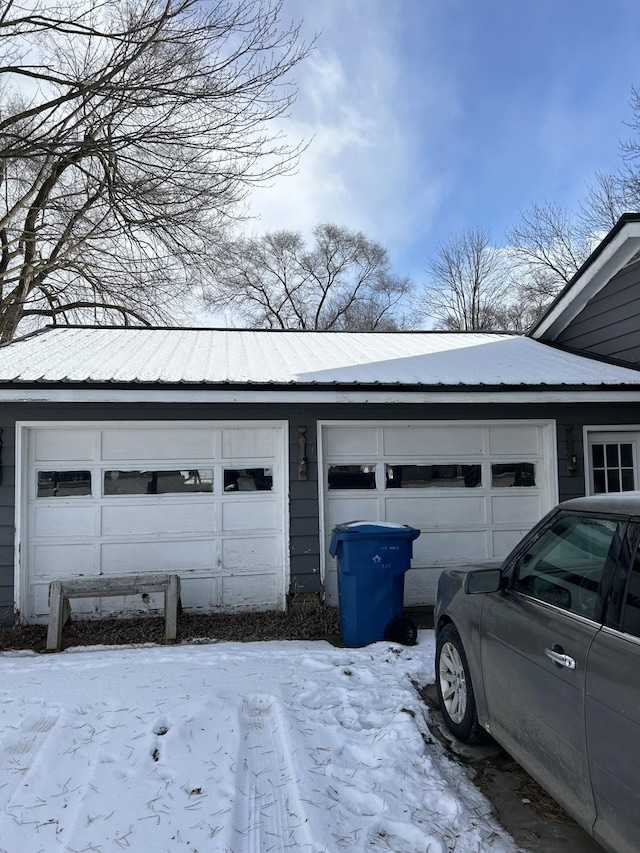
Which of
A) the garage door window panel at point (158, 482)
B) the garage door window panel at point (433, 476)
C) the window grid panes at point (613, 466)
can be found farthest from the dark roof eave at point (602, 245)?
the garage door window panel at point (158, 482)

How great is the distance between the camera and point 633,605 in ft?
6.50

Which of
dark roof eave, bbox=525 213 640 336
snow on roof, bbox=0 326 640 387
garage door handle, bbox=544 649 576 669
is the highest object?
dark roof eave, bbox=525 213 640 336

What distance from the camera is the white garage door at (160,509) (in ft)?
18.6

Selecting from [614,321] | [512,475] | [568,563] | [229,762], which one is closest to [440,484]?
[512,475]

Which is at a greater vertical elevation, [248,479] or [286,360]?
[286,360]

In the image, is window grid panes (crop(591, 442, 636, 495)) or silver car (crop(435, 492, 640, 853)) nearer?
silver car (crop(435, 492, 640, 853))

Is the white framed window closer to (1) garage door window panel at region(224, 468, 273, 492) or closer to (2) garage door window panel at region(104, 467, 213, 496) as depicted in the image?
(1) garage door window panel at region(224, 468, 273, 492)

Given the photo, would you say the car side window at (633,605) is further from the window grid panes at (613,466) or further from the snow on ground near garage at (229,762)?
the window grid panes at (613,466)

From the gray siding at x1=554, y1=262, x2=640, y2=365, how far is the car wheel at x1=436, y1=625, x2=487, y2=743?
4851 mm

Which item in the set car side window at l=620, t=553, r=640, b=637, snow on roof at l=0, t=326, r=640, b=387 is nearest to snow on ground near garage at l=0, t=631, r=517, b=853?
car side window at l=620, t=553, r=640, b=637

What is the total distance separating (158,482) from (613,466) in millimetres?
5360

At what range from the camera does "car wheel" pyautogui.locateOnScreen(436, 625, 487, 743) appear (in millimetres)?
3133

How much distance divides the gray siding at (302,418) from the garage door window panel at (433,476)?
22.7 inches

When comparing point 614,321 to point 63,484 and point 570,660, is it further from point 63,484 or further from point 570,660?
point 63,484
